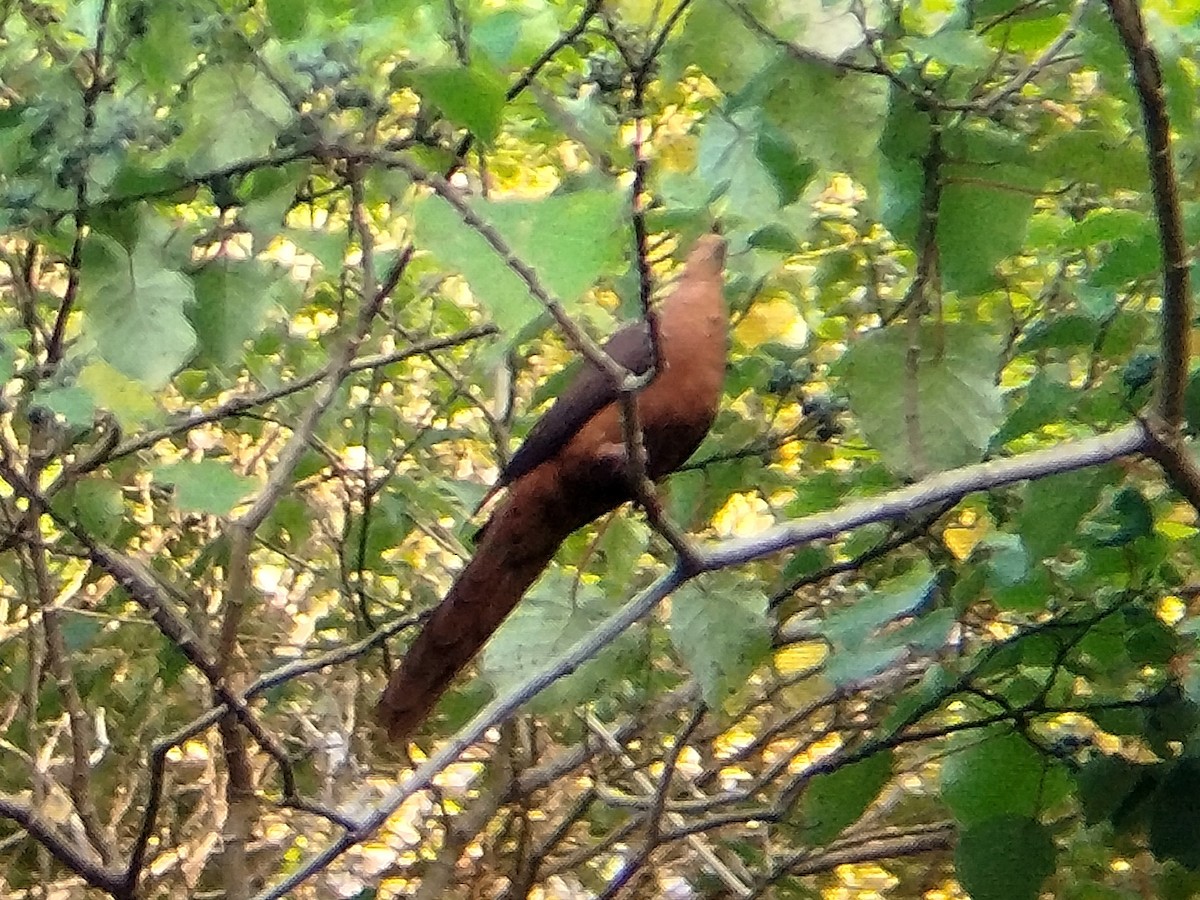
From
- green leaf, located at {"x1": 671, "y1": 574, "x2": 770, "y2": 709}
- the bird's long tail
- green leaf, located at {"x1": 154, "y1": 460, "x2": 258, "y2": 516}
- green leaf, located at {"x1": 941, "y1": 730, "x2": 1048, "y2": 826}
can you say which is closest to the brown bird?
the bird's long tail

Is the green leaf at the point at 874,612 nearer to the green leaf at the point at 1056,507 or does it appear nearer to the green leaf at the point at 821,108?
the green leaf at the point at 1056,507

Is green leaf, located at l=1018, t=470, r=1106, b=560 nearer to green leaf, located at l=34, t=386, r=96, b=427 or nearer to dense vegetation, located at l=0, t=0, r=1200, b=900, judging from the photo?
dense vegetation, located at l=0, t=0, r=1200, b=900

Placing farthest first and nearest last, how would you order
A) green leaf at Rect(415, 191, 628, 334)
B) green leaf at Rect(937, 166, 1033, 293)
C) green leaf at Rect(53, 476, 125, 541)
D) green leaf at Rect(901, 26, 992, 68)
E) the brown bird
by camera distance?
green leaf at Rect(53, 476, 125, 541) < the brown bird < green leaf at Rect(937, 166, 1033, 293) < green leaf at Rect(901, 26, 992, 68) < green leaf at Rect(415, 191, 628, 334)

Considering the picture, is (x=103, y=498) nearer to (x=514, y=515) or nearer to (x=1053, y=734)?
(x=514, y=515)

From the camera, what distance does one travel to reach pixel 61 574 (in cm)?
204

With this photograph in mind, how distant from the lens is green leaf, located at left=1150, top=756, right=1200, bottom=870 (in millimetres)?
915

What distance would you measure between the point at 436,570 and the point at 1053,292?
1.06 metres

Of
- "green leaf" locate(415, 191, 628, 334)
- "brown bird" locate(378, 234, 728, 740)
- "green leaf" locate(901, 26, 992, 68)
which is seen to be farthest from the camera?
"brown bird" locate(378, 234, 728, 740)

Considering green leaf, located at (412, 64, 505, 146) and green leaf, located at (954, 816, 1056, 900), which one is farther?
green leaf, located at (954, 816, 1056, 900)

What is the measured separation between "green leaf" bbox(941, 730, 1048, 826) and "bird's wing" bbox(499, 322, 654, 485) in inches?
17.1

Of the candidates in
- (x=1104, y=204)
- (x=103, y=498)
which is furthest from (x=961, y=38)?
(x=103, y=498)

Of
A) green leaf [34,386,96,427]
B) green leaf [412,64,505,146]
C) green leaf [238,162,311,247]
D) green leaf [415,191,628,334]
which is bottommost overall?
green leaf [415,191,628,334]

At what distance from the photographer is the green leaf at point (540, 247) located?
22.1 inches

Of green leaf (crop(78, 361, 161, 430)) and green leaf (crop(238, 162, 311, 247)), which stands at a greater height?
green leaf (crop(238, 162, 311, 247))
